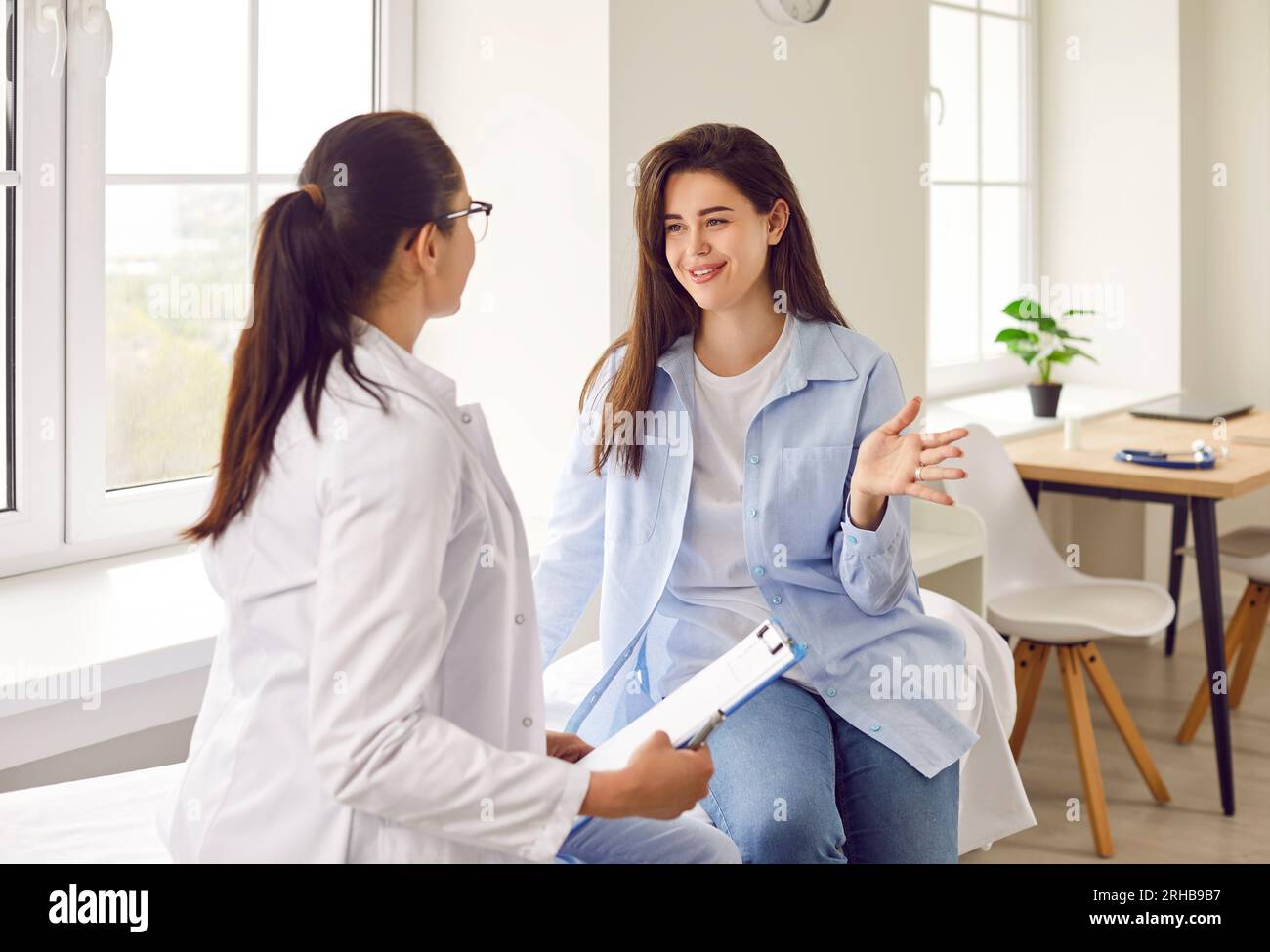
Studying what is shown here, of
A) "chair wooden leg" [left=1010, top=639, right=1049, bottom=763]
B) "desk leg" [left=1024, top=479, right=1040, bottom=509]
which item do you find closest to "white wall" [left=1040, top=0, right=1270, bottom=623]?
"desk leg" [left=1024, top=479, right=1040, bottom=509]

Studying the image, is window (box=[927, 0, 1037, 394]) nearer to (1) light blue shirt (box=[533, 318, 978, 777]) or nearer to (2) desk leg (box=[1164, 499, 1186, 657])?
(2) desk leg (box=[1164, 499, 1186, 657])

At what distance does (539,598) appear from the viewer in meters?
1.86

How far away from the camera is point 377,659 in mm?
1024

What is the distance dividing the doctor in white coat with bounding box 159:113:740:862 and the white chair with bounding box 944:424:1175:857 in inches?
76.0

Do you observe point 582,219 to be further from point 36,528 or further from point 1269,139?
point 1269,139

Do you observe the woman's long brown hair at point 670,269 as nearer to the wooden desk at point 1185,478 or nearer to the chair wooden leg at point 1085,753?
the chair wooden leg at point 1085,753

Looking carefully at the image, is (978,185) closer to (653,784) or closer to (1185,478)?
(1185,478)

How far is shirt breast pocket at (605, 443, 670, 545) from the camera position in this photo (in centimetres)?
185

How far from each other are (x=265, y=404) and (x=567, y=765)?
0.39 metres

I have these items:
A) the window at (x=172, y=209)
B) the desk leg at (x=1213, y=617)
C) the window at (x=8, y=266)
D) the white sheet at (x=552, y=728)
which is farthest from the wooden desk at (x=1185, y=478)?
the window at (x=8, y=266)

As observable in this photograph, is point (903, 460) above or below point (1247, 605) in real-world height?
above

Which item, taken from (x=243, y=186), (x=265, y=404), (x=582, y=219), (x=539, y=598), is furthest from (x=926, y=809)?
(x=243, y=186)

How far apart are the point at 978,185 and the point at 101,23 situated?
2.92 metres

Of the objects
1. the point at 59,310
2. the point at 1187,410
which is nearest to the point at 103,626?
the point at 59,310
